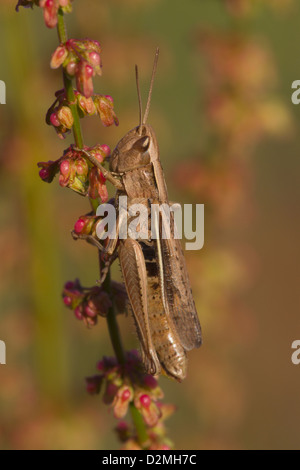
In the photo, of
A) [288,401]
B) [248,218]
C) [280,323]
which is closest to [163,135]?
[248,218]

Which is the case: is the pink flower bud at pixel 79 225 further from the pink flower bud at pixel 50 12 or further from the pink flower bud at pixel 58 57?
the pink flower bud at pixel 50 12

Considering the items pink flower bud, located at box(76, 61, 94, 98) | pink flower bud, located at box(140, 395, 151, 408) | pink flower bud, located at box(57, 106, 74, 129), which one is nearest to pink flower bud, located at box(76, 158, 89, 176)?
pink flower bud, located at box(57, 106, 74, 129)

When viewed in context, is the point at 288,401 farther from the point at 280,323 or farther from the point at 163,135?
the point at 163,135

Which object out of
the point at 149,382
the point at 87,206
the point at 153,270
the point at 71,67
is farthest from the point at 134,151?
the point at 87,206

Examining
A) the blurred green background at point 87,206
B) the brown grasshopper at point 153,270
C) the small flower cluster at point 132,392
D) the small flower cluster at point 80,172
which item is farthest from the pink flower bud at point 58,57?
the blurred green background at point 87,206

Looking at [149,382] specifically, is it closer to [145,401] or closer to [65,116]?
[145,401]

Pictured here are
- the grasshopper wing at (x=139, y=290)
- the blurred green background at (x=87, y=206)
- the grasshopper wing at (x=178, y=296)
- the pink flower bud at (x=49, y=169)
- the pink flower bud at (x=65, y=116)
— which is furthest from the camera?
the blurred green background at (x=87, y=206)
